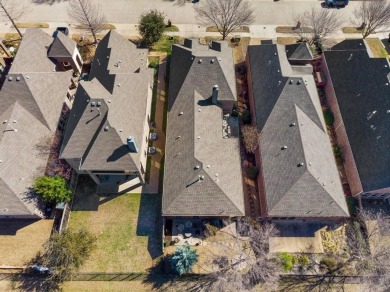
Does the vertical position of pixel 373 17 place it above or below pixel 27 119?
above

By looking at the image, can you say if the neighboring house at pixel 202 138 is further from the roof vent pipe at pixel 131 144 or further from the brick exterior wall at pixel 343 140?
the brick exterior wall at pixel 343 140

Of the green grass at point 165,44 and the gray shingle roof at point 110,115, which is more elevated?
the green grass at point 165,44

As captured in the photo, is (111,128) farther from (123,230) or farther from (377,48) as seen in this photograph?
(377,48)

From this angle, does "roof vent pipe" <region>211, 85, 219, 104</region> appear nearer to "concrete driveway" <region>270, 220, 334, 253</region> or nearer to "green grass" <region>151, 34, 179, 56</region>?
"green grass" <region>151, 34, 179, 56</region>

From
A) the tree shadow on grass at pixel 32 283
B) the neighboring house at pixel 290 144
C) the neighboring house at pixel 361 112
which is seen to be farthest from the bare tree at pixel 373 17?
the tree shadow on grass at pixel 32 283

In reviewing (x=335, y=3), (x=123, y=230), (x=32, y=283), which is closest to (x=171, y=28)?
(x=335, y=3)

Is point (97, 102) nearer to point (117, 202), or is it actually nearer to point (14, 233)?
point (117, 202)
